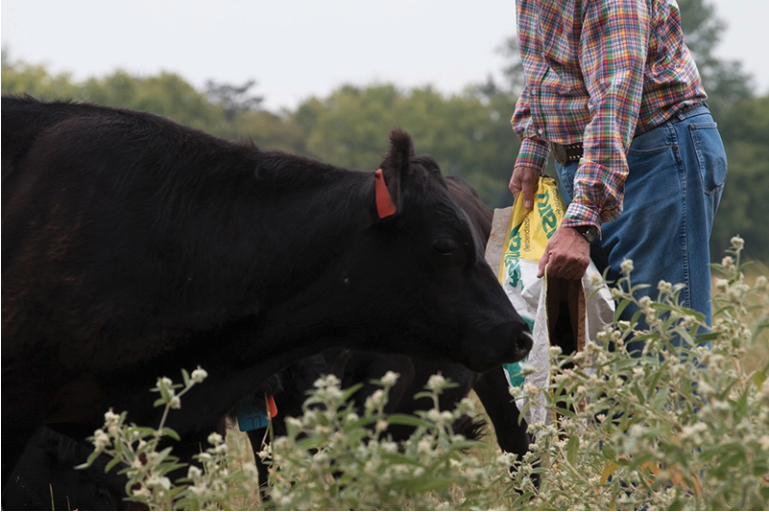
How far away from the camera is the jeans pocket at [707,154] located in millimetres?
3703

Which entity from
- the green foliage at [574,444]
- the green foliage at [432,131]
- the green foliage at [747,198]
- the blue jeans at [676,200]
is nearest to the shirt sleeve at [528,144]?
the blue jeans at [676,200]

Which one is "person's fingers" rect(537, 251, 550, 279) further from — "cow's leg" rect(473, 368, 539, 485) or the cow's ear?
"cow's leg" rect(473, 368, 539, 485)

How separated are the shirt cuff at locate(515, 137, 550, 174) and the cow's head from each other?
2.75 feet

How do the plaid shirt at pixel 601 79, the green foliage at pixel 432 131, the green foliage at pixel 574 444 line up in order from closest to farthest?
1. the green foliage at pixel 574 444
2. the plaid shirt at pixel 601 79
3. the green foliage at pixel 432 131

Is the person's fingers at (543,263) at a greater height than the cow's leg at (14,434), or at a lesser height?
greater

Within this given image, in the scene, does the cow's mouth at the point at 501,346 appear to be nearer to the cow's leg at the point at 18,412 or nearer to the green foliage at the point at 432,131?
the cow's leg at the point at 18,412

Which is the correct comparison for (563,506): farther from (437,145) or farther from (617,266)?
(437,145)

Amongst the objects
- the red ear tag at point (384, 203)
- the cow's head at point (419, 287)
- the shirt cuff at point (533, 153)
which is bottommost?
the cow's head at point (419, 287)

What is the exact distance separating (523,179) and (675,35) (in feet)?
2.88

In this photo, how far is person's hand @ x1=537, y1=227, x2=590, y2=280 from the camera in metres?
3.61

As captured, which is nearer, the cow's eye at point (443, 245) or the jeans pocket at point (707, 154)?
the cow's eye at point (443, 245)

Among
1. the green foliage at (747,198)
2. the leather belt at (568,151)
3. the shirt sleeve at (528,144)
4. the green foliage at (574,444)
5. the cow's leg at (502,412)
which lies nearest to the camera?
the green foliage at (574,444)

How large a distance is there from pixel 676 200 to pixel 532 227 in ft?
2.30

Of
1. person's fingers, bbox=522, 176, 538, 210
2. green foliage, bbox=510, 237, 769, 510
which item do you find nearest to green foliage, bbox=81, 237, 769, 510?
green foliage, bbox=510, 237, 769, 510
